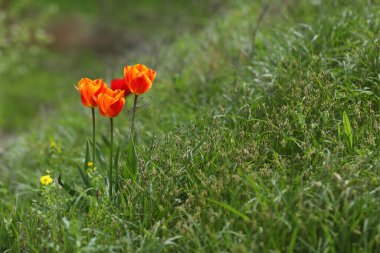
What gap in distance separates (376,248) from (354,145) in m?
0.89

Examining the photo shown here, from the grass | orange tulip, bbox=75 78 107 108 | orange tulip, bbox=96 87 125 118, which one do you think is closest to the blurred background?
the grass

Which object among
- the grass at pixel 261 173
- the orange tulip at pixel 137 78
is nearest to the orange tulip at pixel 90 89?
the orange tulip at pixel 137 78

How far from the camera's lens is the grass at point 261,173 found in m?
2.77

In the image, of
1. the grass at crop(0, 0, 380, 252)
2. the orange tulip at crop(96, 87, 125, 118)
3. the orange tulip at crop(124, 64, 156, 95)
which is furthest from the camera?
the orange tulip at crop(124, 64, 156, 95)

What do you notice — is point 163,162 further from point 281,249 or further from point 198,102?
point 198,102

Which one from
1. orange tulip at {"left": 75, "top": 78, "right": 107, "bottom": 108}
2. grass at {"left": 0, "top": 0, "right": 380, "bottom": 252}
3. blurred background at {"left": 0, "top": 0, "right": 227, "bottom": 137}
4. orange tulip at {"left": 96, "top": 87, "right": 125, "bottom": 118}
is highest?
blurred background at {"left": 0, "top": 0, "right": 227, "bottom": 137}

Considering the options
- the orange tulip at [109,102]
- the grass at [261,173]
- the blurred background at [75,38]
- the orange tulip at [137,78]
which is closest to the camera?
the grass at [261,173]

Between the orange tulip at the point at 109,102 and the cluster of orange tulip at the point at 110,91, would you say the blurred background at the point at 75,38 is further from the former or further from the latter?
the orange tulip at the point at 109,102

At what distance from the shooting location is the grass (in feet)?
9.10

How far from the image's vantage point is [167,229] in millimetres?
2932

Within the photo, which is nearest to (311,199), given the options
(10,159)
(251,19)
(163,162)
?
(163,162)

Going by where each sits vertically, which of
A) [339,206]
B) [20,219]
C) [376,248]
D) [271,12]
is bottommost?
[376,248]

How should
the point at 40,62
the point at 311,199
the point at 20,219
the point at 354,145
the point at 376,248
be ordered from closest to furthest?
the point at 376,248, the point at 311,199, the point at 354,145, the point at 20,219, the point at 40,62

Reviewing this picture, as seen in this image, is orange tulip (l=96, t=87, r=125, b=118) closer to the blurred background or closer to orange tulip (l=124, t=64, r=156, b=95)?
orange tulip (l=124, t=64, r=156, b=95)
